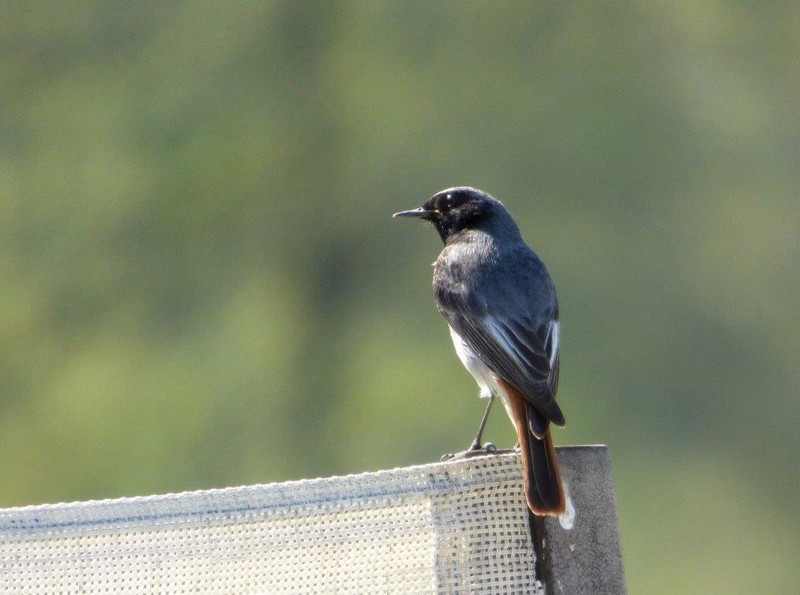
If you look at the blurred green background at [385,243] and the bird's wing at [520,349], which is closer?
the bird's wing at [520,349]

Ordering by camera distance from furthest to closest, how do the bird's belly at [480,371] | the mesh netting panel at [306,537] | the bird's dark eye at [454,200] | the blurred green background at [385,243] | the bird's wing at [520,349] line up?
the blurred green background at [385,243]
the bird's dark eye at [454,200]
the bird's belly at [480,371]
the bird's wing at [520,349]
the mesh netting panel at [306,537]

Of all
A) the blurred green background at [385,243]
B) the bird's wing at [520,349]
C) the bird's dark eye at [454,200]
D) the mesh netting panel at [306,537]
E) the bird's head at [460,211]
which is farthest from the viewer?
the blurred green background at [385,243]

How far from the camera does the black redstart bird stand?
4.07 meters

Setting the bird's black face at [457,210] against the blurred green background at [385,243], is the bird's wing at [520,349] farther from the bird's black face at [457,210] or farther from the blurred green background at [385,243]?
the blurred green background at [385,243]

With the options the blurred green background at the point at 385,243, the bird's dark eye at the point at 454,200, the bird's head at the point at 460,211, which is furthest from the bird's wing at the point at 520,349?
the blurred green background at the point at 385,243

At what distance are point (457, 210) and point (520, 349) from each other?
1.32 meters

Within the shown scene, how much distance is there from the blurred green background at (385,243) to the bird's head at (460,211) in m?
6.70

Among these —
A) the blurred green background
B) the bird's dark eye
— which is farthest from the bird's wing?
the blurred green background

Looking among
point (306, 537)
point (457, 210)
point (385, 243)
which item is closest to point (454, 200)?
point (457, 210)

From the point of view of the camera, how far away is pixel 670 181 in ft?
46.4

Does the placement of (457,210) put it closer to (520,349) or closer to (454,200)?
(454,200)

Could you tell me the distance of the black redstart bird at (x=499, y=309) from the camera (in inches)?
160

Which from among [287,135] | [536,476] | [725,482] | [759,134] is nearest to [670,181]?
[759,134]

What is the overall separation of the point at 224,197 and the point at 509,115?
3.49 meters
